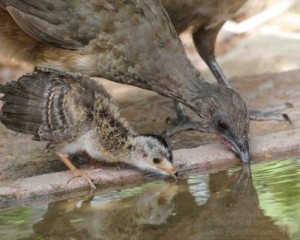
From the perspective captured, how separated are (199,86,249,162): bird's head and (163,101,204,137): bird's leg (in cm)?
42

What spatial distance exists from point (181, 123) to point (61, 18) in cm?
128

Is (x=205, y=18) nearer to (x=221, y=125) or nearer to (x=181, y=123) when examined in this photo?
(x=181, y=123)

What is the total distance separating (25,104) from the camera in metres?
4.83

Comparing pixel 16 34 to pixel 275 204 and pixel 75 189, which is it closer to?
pixel 75 189

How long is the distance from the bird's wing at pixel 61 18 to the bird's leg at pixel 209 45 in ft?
4.55

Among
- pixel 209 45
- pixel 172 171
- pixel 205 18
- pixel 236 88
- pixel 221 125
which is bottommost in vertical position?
pixel 172 171

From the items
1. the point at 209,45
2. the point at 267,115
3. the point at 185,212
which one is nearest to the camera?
the point at 185,212

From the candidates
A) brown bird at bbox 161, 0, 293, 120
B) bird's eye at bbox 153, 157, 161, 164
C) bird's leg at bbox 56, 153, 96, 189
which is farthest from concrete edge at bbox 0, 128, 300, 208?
brown bird at bbox 161, 0, 293, 120

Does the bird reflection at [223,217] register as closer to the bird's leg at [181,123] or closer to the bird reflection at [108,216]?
the bird reflection at [108,216]

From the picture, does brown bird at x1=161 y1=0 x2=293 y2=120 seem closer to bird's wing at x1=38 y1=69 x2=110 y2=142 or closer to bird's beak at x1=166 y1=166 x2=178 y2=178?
bird's beak at x1=166 y1=166 x2=178 y2=178

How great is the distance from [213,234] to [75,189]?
1.17 m

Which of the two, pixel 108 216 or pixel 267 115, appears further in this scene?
pixel 267 115

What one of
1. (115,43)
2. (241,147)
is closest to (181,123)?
(115,43)

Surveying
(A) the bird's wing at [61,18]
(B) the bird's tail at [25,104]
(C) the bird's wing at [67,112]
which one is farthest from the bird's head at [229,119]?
(B) the bird's tail at [25,104]
